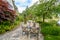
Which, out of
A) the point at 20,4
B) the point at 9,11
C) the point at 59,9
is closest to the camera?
the point at 9,11

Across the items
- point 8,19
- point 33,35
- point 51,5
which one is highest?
point 51,5

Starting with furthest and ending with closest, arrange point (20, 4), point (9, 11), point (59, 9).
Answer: point (20, 4) < point (59, 9) < point (9, 11)

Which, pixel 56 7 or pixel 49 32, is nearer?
pixel 49 32

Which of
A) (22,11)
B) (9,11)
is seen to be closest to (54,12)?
(9,11)

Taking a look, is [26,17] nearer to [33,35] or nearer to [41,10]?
[41,10]

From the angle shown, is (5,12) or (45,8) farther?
(45,8)

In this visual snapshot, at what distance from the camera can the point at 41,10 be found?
15.6 metres

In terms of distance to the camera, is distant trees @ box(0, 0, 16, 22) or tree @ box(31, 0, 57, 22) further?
tree @ box(31, 0, 57, 22)

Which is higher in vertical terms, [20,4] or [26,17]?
[20,4]

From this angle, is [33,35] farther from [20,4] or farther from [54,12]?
[20,4]

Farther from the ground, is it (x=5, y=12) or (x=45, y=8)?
(x=45, y=8)

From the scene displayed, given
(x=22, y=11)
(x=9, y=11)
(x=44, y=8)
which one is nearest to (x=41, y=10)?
(x=44, y=8)

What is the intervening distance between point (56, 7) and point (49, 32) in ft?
14.1

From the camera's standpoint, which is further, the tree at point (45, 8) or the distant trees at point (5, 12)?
the tree at point (45, 8)
